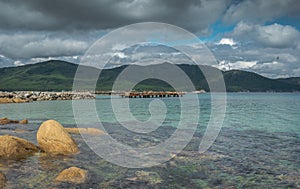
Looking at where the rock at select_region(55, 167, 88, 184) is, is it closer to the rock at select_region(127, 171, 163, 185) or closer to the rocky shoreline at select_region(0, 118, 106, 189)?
the rock at select_region(127, 171, 163, 185)

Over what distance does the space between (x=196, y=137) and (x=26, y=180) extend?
15960 mm

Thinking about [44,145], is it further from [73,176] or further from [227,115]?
[227,115]

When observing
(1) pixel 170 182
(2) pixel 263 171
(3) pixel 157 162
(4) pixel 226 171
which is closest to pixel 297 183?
(2) pixel 263 171

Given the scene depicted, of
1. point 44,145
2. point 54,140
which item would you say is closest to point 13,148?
point 44,145

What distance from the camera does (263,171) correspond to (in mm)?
13680

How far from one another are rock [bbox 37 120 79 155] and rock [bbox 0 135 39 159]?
100 cm

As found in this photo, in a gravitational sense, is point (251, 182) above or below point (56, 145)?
below

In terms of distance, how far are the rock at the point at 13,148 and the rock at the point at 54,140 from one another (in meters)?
1.00

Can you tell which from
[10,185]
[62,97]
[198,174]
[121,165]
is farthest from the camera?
[62,97]

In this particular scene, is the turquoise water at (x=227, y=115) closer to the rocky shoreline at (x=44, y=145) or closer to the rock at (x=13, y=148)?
the rocky shoreline at (x=44, y=145)

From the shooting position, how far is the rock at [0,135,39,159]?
15648 mm

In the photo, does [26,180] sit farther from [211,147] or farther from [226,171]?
[211,147]

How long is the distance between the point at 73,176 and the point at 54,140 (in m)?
5.92

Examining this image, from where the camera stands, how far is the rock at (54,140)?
1706 cm
